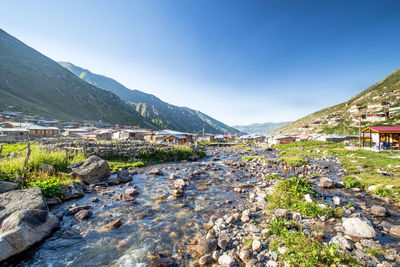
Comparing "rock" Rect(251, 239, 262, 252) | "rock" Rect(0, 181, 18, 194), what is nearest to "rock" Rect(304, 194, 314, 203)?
"rock" Rect(251, 239, 262, 252)

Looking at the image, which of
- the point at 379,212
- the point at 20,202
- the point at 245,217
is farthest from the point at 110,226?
the point at 379,212

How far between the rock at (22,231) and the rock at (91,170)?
7177 millimetres

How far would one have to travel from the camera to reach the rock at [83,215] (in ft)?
27.2

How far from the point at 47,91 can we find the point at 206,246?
620 feet

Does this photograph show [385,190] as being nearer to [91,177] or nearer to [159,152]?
[91,177]

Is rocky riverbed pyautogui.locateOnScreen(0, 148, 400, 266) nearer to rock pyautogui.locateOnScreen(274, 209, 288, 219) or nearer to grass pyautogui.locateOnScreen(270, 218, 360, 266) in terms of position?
rock pyautogui.locateOnScreen(274, 209, 288, 219)

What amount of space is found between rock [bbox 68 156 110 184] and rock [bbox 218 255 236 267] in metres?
13.0

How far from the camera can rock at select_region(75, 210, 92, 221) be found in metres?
8.30

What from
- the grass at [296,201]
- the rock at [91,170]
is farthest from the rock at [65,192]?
the grass at [296,201]

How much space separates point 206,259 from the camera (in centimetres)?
543

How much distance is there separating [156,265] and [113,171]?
15400 millimetres

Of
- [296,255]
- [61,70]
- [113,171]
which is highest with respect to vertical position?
[61,70]

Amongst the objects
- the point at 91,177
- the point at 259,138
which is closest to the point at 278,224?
the point at 91,177

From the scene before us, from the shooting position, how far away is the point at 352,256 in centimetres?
491
